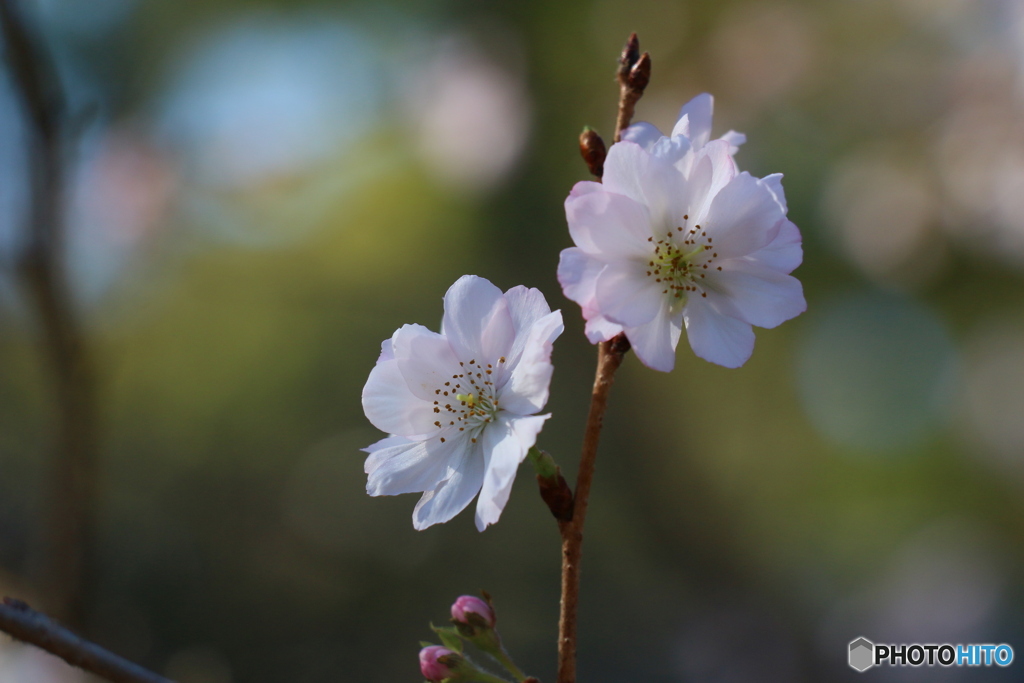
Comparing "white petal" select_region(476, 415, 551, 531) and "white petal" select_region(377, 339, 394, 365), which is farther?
"white petal" select_region(377, 339, 394, 365)

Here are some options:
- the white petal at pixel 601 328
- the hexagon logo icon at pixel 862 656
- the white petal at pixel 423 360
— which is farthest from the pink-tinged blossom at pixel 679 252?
the hexagon logo icon at pixel 862 656

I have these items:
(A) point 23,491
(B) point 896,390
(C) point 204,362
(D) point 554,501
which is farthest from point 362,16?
(D) point 554,501

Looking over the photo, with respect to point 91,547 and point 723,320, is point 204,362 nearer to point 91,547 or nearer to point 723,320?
point 91,547

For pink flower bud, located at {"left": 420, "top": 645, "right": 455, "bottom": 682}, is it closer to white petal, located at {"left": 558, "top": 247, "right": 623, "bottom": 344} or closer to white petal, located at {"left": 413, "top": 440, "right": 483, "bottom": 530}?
white petal, located at {"left": 413, "top": 440, "right": 483, "bottom": 530}

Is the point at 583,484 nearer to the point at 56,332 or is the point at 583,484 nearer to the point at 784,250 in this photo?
the point at 784,250

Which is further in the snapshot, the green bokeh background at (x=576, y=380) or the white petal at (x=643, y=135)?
the green bokeh background at (x=576, y=380)

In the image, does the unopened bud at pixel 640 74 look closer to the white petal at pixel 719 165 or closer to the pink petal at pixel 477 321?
the white petal at pixel 719 165

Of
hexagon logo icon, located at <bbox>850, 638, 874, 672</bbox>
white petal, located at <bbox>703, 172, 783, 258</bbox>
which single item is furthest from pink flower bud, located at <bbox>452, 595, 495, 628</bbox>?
hexagon logo icon, located at <bbox>850, 638, 874, 672</bbox>
